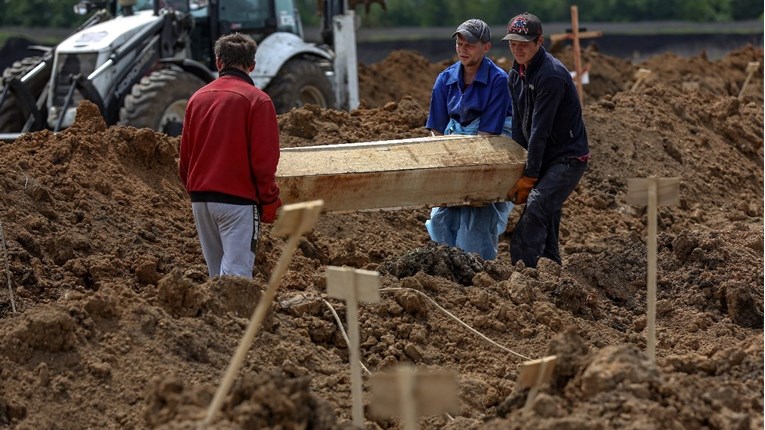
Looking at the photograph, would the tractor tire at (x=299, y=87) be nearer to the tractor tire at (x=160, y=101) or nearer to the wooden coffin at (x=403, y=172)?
the tractor tire at (x=160, y=101)

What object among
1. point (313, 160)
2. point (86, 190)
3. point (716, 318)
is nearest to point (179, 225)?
point (86, 190)

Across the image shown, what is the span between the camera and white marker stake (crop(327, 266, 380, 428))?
4.95 metres

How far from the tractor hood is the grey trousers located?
19.7 ft

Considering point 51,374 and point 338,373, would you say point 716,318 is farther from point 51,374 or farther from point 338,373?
point 51,374

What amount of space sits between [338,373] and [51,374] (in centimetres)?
137

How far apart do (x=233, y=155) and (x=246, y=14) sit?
790 centimetres

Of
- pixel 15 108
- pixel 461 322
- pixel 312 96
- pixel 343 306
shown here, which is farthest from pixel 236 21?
pixel 461 322

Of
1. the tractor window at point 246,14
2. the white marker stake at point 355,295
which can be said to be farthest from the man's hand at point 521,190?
the tractor window at point 246,14

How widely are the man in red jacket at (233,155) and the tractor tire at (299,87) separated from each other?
6984 millimetres

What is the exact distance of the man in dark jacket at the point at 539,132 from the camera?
314 inches

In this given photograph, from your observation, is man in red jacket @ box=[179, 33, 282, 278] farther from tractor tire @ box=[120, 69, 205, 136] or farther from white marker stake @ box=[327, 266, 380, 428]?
tractor tire @ box=[120, 69, 205, 136]

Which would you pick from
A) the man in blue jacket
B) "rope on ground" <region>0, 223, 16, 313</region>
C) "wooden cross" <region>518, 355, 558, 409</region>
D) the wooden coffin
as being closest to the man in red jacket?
the wooden coffin

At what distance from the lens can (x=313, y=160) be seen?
7836 mm

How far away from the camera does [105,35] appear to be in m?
13.0
